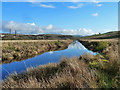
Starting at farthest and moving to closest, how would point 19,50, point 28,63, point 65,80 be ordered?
point 19,50, point 28,63, point 65,80

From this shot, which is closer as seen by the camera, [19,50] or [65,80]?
[65,80]

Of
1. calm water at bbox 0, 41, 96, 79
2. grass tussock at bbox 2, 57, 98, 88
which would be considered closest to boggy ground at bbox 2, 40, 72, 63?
calm water at bbox 0, 41, 96, 79

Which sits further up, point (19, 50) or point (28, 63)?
point (19, 50)

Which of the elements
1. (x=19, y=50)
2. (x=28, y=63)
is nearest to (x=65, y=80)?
(x=28, y=63)

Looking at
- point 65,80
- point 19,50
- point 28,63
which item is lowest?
point 28,63

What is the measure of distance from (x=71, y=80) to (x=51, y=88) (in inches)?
24.2

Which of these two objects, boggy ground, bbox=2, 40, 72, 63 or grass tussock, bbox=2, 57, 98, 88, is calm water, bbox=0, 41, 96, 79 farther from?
boggy ground, bbox=2, 40, 72, 63

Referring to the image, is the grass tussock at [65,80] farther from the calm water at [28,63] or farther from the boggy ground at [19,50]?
the boggy ground at [19,50]

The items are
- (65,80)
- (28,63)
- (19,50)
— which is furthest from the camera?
(19,50)

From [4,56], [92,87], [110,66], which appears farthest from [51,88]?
[4,56]

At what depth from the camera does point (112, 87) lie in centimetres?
232

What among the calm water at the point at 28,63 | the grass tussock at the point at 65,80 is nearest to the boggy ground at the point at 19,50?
the calm water at the point at 28,63

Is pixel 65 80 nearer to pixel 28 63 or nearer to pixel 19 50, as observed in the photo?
pixel 28 63

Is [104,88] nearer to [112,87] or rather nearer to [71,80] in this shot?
[112,87]
